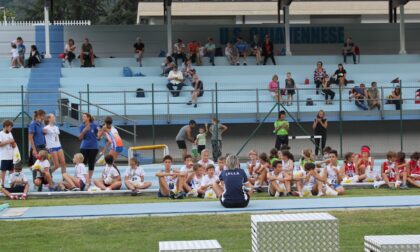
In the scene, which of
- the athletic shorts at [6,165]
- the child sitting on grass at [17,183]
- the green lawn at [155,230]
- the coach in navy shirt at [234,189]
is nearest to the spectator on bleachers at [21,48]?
the athletic shorts at [6,165]

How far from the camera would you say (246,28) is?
126ft

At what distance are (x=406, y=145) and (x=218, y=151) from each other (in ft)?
26.6

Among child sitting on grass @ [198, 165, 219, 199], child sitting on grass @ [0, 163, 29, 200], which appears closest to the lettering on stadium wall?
child sitting on grass @ [198, 165, 219, 199]

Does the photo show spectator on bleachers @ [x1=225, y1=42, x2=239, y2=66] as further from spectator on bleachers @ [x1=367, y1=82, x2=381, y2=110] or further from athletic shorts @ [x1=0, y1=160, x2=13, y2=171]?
athletic shorts @ [x1=0, y1=160, x2=13, y2=171]

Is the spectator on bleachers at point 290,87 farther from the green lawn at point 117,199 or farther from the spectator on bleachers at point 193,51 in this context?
→ the green lawn at point 117,199

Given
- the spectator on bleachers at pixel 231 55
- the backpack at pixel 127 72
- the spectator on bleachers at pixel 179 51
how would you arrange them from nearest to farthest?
the backpack at pixel 127 72, the spectator on bleachers at pixel 179 51, the spectator on bleachers at pixel 231 55

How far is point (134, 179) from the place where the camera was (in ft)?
62.7

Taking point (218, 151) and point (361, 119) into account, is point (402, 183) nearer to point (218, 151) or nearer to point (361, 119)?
point (218, 151)

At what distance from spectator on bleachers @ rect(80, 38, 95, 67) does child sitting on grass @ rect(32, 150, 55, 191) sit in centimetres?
1516

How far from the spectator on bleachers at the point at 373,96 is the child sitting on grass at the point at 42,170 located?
1463 cm

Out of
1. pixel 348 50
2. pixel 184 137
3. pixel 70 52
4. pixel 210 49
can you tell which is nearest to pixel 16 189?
pixel 184 137

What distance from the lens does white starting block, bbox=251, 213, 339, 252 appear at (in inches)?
364

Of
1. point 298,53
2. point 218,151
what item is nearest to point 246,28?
point 298,53

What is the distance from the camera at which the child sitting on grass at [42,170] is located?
18.8 m
